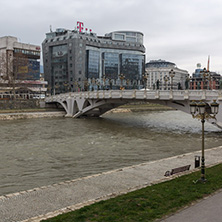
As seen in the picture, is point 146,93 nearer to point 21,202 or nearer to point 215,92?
point 215,92

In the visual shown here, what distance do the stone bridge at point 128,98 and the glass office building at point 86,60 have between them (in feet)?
176

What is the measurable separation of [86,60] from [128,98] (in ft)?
307

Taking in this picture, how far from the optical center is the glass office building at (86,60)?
429 ft

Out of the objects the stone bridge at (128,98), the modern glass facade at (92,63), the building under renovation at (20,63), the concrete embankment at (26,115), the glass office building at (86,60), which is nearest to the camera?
the stone bridge at (128,98)

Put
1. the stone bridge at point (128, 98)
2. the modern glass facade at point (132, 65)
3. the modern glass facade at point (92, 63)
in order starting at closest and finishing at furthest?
the stone bridge at point (128, 98), the modern glass facade at point (92, 63), the modern glass facade at point (132, 65)

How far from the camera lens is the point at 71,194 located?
11.9 metres

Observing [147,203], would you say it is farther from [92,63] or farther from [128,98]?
[92,63]

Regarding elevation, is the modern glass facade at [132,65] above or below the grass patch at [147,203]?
above

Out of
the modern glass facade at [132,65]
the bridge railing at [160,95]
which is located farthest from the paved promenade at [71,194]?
the modern glass facade at [132,65]

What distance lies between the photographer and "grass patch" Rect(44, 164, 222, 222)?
28.8 ft

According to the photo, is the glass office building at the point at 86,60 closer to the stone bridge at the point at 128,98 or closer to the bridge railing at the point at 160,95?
the stone bridge at the point at 128,98

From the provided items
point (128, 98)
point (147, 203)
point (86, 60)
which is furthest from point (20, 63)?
point (147, 203)

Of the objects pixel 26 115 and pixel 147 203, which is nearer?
pixel 147 203

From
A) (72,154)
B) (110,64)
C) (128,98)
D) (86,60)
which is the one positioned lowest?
(72,154)
